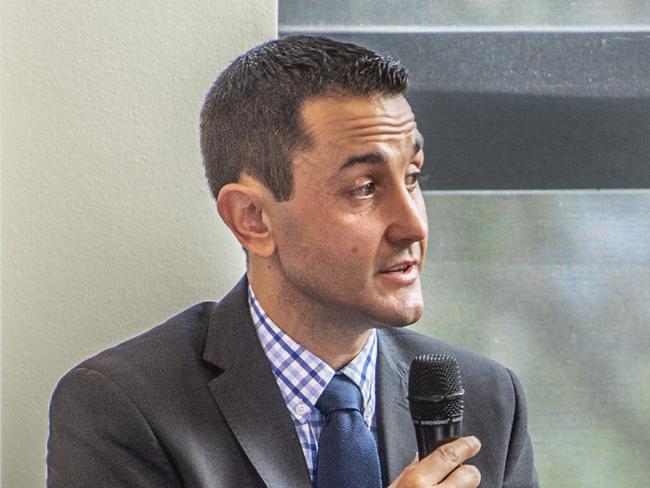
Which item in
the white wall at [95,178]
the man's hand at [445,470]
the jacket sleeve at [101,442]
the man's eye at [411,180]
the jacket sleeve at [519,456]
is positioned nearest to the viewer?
the man's hand at [445,470]

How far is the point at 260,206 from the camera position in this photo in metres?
1.66

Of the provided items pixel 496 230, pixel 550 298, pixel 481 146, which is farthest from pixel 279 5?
pixel 550 298

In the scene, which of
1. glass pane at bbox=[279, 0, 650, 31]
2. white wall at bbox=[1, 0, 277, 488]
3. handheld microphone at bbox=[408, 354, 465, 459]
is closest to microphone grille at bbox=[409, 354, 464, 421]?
handheld microphone at bbox=[408, 354, 465, 459]

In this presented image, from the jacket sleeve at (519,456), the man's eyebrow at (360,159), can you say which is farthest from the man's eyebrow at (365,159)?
the jacket sleeve at (519,456)

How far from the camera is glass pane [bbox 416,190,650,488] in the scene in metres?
2.17

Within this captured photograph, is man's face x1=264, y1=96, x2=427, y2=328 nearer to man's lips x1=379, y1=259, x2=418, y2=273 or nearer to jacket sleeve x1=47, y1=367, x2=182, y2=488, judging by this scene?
man's lips x1=379, y1=259, x2=418, y2=273

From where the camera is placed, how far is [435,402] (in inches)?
56.8

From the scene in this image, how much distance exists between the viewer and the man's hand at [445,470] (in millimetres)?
1424

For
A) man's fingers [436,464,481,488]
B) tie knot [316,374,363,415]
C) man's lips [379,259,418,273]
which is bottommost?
tie knot [316,374,363,415]

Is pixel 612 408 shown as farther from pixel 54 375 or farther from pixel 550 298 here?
pixel 54 375

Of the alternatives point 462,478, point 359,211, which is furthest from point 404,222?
point 462,478

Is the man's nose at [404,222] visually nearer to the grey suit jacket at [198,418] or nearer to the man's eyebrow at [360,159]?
the man's eyebrow at [360,159]

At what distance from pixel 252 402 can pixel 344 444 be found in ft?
0.52

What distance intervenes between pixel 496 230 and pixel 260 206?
2.26 feet
